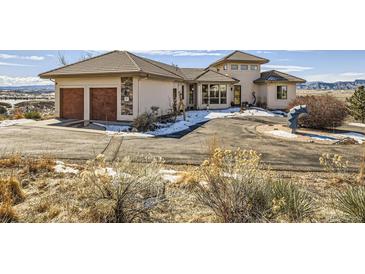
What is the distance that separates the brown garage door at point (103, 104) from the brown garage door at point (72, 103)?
25.2 inches

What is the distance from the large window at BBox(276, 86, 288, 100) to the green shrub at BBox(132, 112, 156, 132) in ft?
36.4

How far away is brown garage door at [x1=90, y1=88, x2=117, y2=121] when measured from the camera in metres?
12.7

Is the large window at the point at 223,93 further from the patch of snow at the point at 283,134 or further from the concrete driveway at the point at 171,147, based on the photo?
the concrete driveway at the point at 171,147

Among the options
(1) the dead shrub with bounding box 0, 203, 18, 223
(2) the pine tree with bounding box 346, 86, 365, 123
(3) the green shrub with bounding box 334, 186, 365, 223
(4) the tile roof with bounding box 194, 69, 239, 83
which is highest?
(4) the tile roof with bounding box 194, 69, 239, 83

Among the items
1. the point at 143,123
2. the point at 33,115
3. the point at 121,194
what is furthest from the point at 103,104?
the point at 121,194

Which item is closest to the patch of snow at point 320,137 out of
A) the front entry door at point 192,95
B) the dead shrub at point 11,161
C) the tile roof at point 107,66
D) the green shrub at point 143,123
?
the green shrub at point 143,123

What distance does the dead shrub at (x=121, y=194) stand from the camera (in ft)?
A: 13.8

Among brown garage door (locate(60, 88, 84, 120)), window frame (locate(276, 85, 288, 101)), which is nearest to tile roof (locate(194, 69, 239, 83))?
window frame (locate(276, 85, 288, 101))

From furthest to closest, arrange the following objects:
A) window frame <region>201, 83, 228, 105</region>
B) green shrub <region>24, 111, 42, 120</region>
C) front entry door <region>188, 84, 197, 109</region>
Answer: front entry door <region>188, 84, 197, 109</region> → window frame <region>201, 83, 228, 105</region> → green shrub <region>24, 111, 42, 120</region>

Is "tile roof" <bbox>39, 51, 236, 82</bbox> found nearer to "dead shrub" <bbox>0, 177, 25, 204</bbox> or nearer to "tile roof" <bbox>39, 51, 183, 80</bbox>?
"tile roof" <bbox>39, 51, 183, 80</bbox>

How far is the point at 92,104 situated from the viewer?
42.4 ft

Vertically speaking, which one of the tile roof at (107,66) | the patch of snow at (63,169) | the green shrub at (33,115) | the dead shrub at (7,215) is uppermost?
the tile roof at (107,66)
